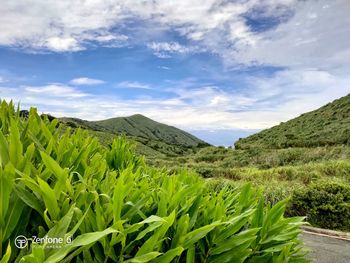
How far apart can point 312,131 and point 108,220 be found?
1624 inches

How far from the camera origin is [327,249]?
716 cm

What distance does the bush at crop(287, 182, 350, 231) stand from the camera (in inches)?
350

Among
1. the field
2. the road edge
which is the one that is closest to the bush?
the field

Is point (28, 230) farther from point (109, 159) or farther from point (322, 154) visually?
point (322, 154)

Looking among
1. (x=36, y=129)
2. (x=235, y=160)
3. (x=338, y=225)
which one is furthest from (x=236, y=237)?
(x=235, y=160)

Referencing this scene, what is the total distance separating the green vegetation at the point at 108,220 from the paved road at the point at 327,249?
16.3 ft

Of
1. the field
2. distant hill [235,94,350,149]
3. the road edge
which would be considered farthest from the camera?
distant hill [235,94,350,149]

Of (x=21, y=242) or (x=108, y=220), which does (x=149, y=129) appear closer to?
(x=108, y=220)

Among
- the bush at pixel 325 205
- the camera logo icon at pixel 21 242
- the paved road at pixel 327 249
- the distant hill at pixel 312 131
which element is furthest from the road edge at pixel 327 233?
the distant hill at pixel 312 131

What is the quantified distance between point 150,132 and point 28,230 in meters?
129

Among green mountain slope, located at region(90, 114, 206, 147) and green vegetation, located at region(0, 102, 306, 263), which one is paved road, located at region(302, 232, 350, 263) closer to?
green vegetation, located at region(0, 102, 306, 263)

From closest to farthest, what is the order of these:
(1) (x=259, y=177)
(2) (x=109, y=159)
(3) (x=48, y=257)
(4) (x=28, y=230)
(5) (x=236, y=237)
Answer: (3) (x=48, y=257), (4) (x=28, y=230), (5) (x=236, y=237), (2) (x=109, y=159), (1) (x=259, y=177)

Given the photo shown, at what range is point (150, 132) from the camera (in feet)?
429

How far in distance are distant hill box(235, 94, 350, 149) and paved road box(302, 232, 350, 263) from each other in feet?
72.9
